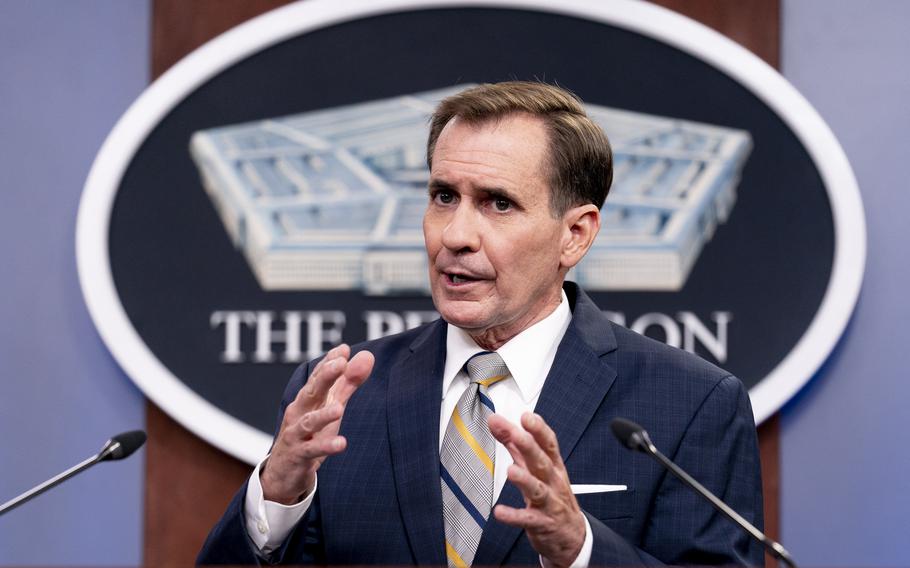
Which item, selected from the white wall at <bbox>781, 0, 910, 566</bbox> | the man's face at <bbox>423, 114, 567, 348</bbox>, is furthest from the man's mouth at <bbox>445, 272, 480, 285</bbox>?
the white wall at <bbox>781, 0, 910, 566</bbox>

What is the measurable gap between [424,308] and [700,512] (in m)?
1.14

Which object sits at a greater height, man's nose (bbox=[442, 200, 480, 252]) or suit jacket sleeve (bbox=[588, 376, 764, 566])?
man's nose (bbox=[442, 200, 480, 252])

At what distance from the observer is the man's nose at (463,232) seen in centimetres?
157

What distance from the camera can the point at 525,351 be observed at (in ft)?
5.38

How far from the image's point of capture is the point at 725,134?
2527 mm

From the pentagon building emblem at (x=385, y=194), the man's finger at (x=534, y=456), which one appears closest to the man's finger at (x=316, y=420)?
the man's finger at (x=534, y=456)

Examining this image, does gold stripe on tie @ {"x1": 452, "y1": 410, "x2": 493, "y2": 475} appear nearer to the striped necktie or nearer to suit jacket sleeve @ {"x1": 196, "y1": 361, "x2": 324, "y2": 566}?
the striped necktie

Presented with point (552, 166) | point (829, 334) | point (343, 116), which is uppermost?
point (552, 166)

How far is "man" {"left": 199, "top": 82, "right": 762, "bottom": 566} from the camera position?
58.8 inches

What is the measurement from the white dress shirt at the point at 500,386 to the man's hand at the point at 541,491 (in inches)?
9.4

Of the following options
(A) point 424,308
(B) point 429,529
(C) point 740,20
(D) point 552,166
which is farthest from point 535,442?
(C) point 740,20

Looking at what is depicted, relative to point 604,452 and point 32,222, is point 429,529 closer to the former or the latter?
point 604,452

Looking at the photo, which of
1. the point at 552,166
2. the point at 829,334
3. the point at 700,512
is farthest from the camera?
the point at 829,334

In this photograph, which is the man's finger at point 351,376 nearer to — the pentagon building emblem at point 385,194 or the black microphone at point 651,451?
the black microphone at point 651,451
